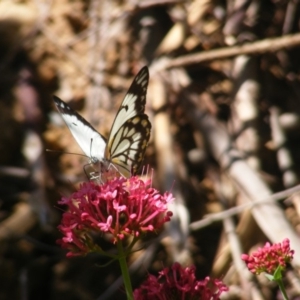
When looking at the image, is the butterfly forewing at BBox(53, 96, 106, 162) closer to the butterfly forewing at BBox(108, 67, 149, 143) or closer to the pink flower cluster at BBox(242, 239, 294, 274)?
the butterfly forewing at BBox(108, 67, 149, 143)

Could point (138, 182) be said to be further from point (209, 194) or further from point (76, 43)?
point (76, 43)

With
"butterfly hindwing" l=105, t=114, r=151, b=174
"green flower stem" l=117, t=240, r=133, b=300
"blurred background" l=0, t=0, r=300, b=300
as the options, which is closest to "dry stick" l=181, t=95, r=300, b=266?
"blurred background" l=0, t=0, r=300, b=300

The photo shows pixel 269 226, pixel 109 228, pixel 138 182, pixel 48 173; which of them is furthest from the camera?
pixel 48 173

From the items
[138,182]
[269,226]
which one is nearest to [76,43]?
[269,226]

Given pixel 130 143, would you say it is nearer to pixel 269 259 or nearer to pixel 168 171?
pixel 269 259

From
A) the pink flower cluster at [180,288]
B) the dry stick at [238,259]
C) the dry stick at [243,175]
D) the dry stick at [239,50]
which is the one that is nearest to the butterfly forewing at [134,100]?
the pink flower cluster at [180,288]

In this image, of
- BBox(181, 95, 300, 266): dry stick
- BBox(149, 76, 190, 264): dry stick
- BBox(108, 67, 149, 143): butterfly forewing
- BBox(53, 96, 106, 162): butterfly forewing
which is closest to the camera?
BBox(108, 67, 149, 143): butterfly forewing

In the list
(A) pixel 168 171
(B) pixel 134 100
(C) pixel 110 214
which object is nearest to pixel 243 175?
(A) pixel 168 171
